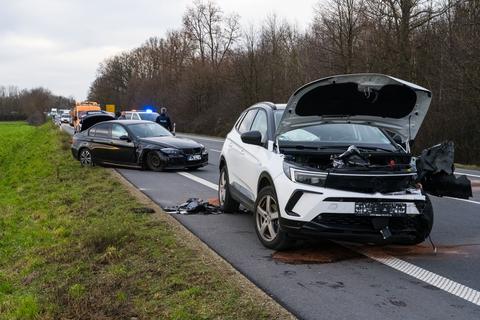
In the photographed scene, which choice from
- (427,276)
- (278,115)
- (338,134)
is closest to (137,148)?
(278,115)

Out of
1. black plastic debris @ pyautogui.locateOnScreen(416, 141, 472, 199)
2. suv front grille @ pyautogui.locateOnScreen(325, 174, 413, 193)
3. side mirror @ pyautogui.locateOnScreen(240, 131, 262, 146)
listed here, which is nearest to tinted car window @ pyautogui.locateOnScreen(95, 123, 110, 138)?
side mirror @ pyautogui.locateOnScreen(240, 131, 262, 146)

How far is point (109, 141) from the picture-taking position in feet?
52.1

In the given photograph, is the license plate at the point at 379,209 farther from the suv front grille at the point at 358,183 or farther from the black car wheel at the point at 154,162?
the black car wheel at the point at 154,162

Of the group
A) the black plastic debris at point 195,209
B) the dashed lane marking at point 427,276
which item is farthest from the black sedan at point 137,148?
the dashed lane marking at point 427,276

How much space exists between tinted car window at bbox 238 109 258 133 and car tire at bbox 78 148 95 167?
355 inches

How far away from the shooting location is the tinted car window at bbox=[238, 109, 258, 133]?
26.8 feet

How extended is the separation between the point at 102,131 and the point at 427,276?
1236cm

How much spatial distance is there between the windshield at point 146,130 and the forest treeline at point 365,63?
14689mm

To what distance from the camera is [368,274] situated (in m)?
5.54

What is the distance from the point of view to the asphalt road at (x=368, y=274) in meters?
4.57

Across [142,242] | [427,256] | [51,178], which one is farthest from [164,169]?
[427,256]

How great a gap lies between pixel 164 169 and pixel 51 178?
3.64m

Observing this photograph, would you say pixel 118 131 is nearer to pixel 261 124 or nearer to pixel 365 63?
pixel 261 124

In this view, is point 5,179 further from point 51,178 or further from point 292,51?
point 292,51
